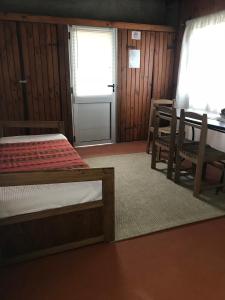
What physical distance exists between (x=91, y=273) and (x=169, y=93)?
12.1 ft

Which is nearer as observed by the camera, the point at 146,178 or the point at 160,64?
the point at 146,178

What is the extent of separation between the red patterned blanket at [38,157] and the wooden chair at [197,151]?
1.13m

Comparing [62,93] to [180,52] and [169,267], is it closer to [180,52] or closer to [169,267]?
[180,52]

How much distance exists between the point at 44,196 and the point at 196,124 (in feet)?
5.63

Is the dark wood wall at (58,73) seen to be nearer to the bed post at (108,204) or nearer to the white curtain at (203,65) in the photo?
the white curtain at (203,65)

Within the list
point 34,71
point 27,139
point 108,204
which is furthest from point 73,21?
point 108,204

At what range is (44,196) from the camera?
5.77ft

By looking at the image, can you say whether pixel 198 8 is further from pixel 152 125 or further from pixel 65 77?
pixel 65 77

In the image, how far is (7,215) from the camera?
165 centimetres

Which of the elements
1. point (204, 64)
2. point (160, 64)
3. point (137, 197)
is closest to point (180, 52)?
point (160, 64)

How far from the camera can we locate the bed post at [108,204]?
1823 mm

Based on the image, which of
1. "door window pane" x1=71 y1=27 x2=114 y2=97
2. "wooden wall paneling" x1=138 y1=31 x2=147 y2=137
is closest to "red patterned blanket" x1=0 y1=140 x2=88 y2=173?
"door window pane" x1=71 y1=27 x2=114 y2=97

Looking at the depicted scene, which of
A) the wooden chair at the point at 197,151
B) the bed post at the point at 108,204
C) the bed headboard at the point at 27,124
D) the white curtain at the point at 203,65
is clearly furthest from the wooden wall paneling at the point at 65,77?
the bed post at the point at 108,204

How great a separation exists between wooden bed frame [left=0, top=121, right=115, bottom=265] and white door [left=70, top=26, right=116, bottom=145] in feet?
8.23
